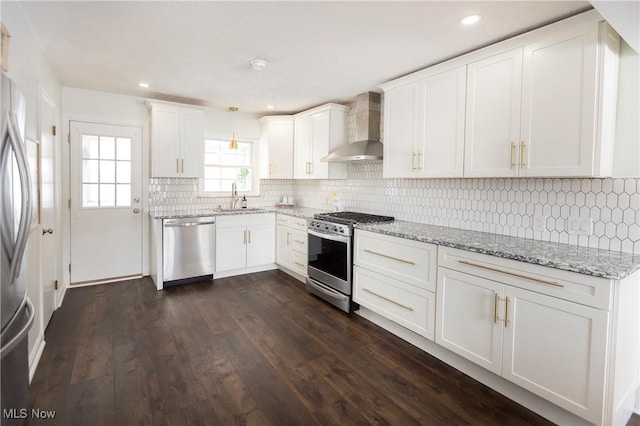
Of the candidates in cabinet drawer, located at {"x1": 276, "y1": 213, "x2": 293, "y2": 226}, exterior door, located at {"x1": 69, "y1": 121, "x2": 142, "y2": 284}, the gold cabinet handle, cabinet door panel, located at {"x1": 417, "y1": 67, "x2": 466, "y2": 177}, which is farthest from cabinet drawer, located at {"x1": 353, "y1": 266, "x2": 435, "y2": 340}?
exterior door, located at {"x1": 69, "y1": 121, "x2": 142, "y2": 284}

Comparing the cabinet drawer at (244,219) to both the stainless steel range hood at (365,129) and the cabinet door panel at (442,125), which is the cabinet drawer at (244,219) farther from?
the cabinet door panel at (442,125)

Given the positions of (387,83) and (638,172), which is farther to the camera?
(387,83)

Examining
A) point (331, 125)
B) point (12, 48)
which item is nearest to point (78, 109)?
point (12, 48)

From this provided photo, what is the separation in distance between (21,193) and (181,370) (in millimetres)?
1544

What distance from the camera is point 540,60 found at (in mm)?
2180

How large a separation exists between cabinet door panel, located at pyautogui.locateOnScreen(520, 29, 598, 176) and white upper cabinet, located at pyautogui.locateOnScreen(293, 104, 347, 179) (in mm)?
2415

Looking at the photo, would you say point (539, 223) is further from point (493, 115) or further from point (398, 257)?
point (398, 257)

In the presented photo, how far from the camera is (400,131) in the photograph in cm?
323

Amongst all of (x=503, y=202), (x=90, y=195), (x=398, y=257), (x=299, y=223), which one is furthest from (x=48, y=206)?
(x=503, y=202)

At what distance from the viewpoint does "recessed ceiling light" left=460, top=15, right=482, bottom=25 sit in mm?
2109

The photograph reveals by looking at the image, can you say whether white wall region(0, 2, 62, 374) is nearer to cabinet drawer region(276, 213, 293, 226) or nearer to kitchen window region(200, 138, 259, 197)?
kitchen window region(200, 138, 259, 197)

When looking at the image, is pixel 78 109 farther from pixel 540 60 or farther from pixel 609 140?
pixel 609 140

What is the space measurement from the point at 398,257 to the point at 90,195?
3.82 meters

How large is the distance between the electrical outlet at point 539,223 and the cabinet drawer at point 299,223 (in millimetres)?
2507
